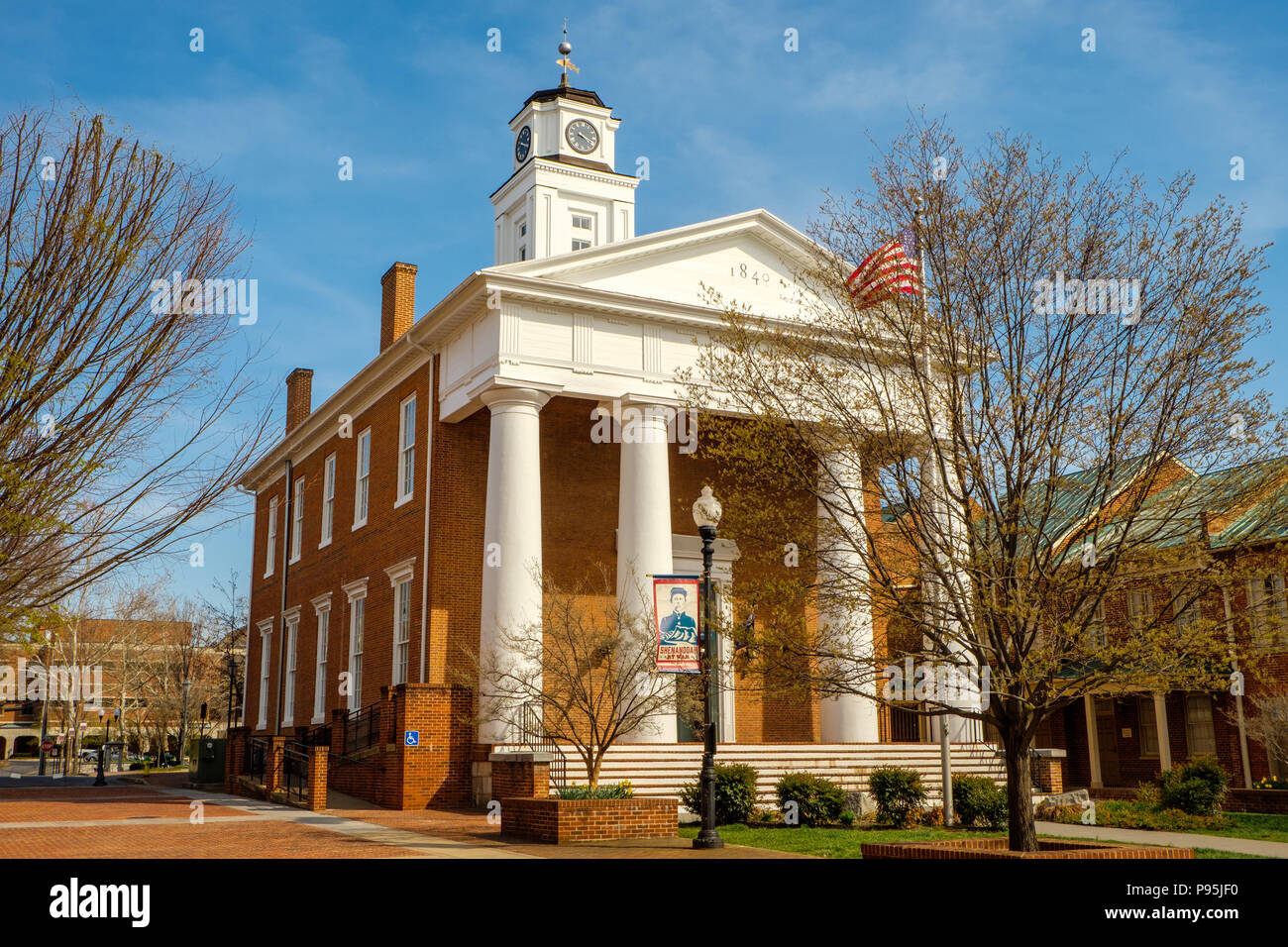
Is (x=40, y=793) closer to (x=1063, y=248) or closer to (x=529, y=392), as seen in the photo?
(x=529, y=392)

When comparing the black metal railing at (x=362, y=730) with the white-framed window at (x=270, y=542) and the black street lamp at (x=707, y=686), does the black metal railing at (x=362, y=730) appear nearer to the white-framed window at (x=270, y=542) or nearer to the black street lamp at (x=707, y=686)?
the black street lamp at (x=707, y=686)

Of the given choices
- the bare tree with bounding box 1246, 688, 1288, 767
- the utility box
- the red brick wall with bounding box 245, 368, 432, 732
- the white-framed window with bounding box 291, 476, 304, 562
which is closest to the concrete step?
the red brick wall with bounding box 245, 368, 432, 732

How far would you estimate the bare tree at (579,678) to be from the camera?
19.0m

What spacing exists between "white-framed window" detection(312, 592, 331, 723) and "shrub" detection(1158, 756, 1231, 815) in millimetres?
21293

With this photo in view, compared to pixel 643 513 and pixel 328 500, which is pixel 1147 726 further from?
pixel 328 500

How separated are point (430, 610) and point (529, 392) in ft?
17.1

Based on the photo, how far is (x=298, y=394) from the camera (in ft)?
138

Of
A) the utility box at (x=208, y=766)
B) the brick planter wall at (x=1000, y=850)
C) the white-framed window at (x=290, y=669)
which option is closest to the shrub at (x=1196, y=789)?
the brick planter wall at (x=1000, y=850)

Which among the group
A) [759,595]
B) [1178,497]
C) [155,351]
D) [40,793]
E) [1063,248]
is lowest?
[40,793]

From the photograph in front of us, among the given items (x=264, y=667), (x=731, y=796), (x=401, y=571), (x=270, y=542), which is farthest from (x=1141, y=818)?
(x=270, y=542)

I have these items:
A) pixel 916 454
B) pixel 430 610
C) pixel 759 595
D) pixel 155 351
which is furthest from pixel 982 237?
pixel 430 610

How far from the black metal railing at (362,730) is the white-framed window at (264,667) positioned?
1374 centimetres

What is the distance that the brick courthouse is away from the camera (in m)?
24.1
